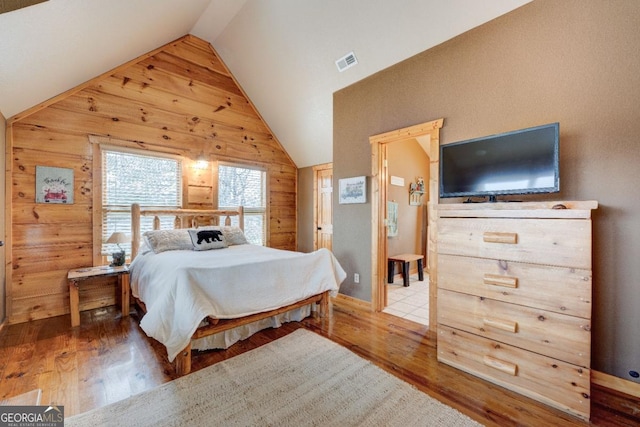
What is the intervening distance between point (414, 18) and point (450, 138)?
1163 mm

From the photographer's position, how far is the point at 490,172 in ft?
7.03

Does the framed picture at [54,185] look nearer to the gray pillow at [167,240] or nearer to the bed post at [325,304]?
the gray pillow at [167,240]

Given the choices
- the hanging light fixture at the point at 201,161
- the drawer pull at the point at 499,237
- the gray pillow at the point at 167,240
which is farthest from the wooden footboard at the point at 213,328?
the hanging light fixture at the point at 201,161

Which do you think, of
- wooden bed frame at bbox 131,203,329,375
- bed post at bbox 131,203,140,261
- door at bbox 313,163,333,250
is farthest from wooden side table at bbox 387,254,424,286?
bed post at bbox 131,203,140,261

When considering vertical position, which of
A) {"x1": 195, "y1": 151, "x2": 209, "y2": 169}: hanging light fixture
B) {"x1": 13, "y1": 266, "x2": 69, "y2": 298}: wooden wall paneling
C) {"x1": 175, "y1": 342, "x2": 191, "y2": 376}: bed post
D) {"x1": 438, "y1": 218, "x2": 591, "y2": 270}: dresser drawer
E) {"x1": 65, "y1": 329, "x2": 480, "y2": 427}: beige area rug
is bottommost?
{"x1": 65, "y1": 329, "x2": 480, "y2": 427}: beige area rug

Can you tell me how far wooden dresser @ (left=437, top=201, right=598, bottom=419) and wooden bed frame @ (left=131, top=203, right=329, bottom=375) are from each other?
4.14ft

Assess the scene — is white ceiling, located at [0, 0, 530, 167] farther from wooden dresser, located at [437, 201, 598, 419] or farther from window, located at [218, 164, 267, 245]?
wooden dresser, located at [437, 201, 598, 419]

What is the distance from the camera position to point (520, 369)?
177 centimetres

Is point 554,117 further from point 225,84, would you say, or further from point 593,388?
point 225,84

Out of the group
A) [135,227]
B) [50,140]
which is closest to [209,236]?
[135,227]

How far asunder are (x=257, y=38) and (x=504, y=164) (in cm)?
334

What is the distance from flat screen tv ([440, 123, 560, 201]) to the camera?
6.17ft

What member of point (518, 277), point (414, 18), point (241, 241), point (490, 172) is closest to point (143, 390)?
point (241, 241)

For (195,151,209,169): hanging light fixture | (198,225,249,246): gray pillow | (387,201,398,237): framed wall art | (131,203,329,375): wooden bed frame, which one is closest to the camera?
(131,203,329,375): wooden bed frame
